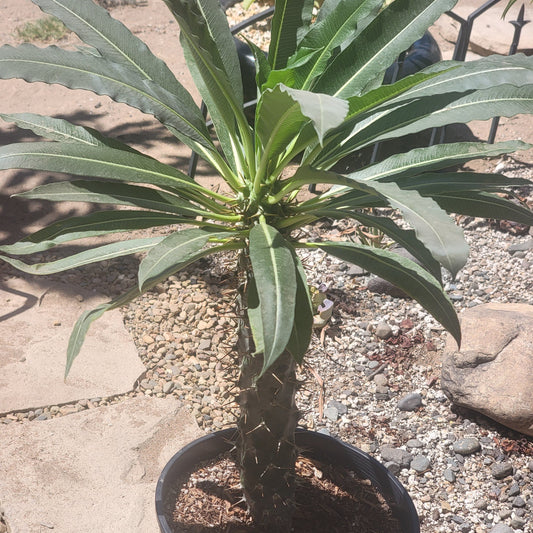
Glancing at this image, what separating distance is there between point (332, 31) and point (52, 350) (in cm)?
242

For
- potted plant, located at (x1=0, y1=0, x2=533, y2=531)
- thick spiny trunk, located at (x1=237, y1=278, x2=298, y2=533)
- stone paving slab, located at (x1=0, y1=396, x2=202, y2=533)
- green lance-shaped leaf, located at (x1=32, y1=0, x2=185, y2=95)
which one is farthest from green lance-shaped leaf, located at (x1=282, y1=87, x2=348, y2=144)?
stone paving slab, located at (x1=0, y1=396, x2=202, y2=533)

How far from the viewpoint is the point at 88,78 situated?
5.23 ft

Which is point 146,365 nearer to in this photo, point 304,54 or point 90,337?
point 90,337

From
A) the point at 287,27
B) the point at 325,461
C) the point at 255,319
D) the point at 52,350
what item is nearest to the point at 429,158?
the point at 287,27

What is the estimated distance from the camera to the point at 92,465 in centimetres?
296

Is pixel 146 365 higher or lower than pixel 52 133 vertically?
lower

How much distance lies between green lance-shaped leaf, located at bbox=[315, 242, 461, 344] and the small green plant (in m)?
6.57

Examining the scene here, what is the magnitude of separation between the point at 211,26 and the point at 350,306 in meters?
2.38

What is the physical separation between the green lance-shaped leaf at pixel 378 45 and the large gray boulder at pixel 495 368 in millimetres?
1813

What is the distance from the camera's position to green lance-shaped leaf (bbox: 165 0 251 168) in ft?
5.06

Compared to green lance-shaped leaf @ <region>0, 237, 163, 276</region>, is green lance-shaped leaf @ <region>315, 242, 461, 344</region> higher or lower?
higher

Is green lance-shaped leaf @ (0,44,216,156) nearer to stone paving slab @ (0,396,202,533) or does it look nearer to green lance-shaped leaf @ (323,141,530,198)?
green lance-shaped leaf @ (323,141,530,198)

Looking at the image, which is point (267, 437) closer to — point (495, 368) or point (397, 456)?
point (397, 456)

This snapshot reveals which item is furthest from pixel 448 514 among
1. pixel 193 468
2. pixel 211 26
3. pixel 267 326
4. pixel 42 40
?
pixel 42 40
